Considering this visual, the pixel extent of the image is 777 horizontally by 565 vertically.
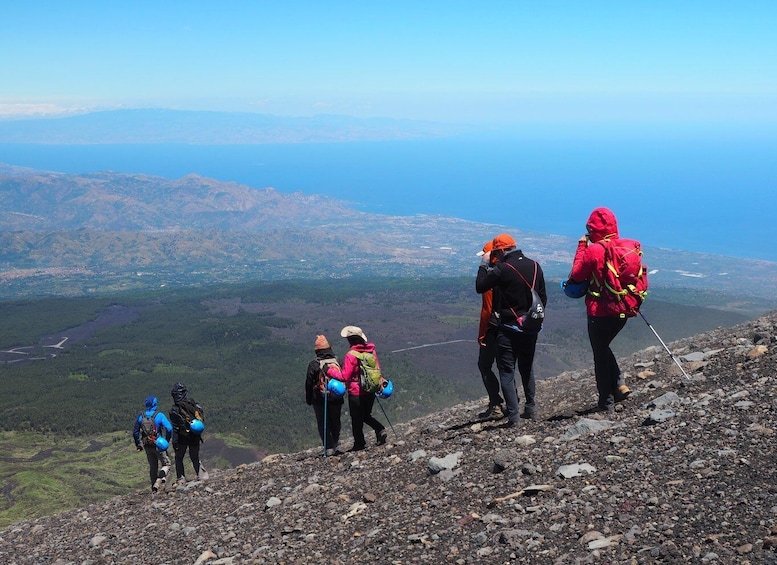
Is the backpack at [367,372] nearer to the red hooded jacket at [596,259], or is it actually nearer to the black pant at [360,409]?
the black pant at [360,409]

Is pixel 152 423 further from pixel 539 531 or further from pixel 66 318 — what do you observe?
pixel 66 318

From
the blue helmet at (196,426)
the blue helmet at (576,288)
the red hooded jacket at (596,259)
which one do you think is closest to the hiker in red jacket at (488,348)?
the blue helmet at (576,288)

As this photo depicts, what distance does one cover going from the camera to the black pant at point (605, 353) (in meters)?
10.8

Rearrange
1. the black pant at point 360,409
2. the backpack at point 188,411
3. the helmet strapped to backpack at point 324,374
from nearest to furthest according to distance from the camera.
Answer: the black pant at point 360,409 → the helmet strapped to backpack at point 324,374 → the backpack at point 188,411

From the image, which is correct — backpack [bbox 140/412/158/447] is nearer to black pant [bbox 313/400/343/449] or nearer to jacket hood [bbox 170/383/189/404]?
jacket hood [bbox 170/383/189/404]

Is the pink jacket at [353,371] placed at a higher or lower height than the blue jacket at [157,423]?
higher

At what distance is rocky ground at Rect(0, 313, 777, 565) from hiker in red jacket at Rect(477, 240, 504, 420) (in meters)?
0.38

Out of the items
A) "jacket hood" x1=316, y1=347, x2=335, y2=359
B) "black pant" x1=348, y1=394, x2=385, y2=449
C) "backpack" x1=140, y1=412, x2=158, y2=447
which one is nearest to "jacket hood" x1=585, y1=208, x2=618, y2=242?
"black pant" x1=348, y1=394, x2=385, y2=449

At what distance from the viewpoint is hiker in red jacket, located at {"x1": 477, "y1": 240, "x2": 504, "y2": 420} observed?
37.3ft

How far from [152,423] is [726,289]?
166 m

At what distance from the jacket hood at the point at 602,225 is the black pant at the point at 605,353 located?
1255 mm

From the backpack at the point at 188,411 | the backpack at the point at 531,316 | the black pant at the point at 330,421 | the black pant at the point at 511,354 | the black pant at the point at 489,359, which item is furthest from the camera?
the backpack at the point at 188,411

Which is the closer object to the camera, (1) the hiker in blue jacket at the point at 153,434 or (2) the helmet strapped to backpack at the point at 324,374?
(2) the helmet strapped to backpack at the point at 324,374

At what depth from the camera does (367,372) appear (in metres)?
12.8
